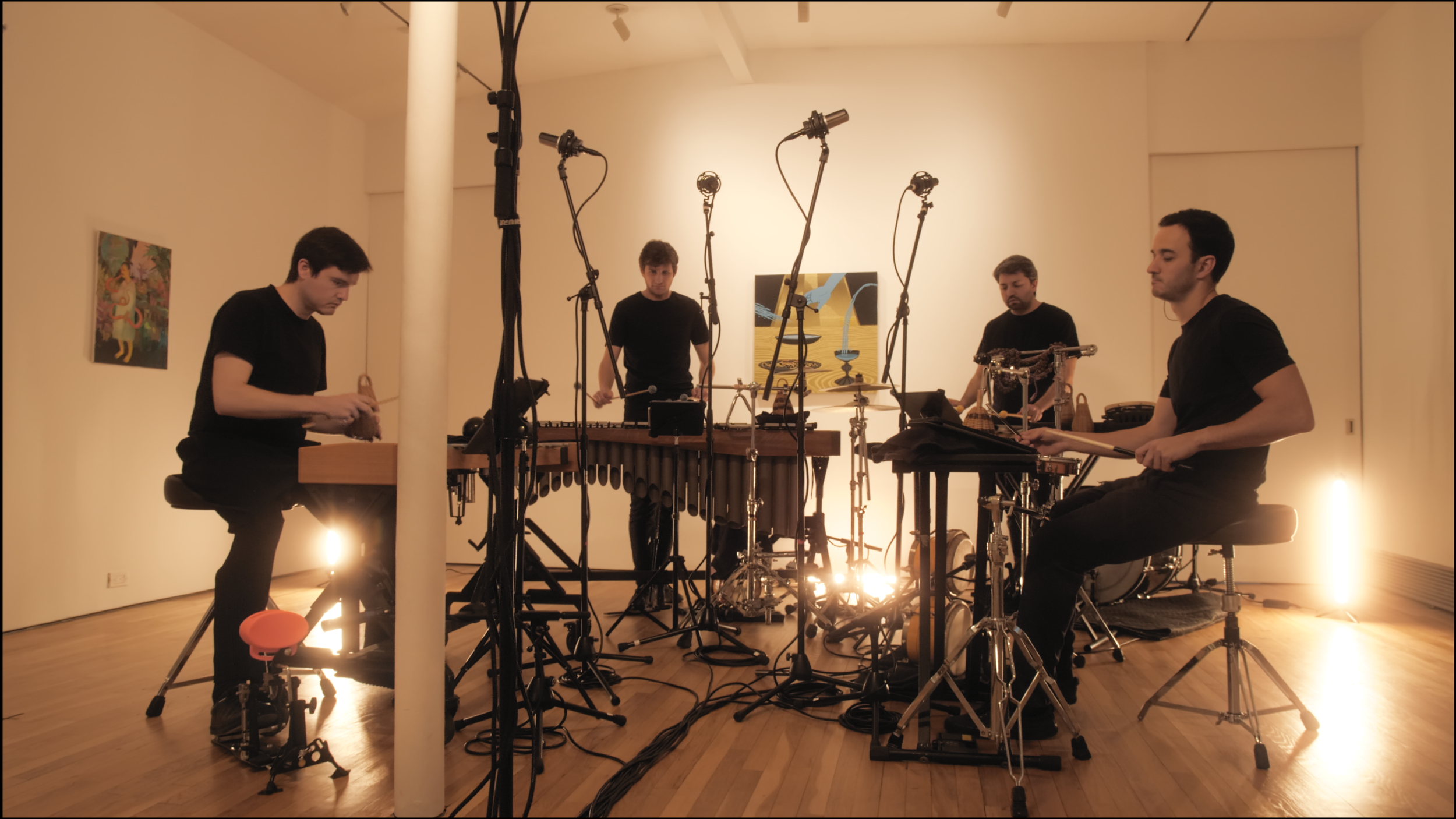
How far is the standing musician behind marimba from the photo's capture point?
406 centimetres

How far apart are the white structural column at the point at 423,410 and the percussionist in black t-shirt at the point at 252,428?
2.34 feet

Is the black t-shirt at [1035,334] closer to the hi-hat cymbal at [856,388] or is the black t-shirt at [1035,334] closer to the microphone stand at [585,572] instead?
the hi-hat cymbal at [856,388]

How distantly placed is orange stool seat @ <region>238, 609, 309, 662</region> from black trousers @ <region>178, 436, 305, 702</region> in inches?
14.6

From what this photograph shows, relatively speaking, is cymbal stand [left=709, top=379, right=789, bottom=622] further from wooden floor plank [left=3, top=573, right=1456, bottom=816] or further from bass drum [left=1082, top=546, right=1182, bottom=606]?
bass drum [left=1082, top=546, right=1182, bottom=606]

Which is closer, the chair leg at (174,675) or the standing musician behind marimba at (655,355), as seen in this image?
the chair leg at (174,675)

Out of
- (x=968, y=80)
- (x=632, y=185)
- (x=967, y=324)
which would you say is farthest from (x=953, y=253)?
(x=632, y=185)

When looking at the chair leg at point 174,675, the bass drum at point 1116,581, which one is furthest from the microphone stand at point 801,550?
the chair leg at point 174,675

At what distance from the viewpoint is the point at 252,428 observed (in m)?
2.50

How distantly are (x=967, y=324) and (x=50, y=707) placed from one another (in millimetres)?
4888

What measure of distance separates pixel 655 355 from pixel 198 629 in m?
2.32

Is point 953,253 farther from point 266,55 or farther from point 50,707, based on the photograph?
point 50,707

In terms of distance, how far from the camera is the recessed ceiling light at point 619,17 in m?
4.80

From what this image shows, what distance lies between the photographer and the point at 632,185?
18.9 feet

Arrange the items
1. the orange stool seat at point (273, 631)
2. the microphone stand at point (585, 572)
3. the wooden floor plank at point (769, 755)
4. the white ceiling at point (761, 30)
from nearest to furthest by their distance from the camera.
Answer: the wooden floor plank at point (769, 755) → the orange stool seat at point (273, 631) → the microphone stand at point (585, 572) → the white ceiling at point (761, 30)
